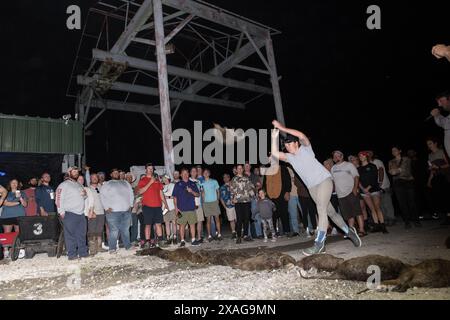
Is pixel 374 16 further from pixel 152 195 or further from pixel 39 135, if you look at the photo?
pixel 39 135

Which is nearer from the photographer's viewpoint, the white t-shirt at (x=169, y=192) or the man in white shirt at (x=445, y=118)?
the man in white shirt at (x=445, y=118)

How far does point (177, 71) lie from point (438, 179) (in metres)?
9.84

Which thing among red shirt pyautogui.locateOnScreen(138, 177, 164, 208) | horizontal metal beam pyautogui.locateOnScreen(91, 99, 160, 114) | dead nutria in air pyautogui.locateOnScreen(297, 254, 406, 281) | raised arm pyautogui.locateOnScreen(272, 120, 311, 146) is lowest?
dead nutria in air pyautogui.locateOnScreen(297, 254, 406, 281)

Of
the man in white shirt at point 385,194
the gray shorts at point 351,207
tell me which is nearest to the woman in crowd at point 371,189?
the gray shorts at point 351,207

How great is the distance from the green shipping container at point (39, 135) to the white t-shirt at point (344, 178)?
1213 centimetres

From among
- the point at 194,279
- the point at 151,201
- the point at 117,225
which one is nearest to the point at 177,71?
the point at 151,201

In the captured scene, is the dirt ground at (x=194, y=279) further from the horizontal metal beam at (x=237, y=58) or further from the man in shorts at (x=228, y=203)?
the horizontal metal beam at (x=237, y=58)

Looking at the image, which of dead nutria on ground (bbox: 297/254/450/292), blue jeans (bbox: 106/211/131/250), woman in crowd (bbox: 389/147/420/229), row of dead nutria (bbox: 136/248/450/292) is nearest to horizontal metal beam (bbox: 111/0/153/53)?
blue jeans (bbox: 106/211/131/250)

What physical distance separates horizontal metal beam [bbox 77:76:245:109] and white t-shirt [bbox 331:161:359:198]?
11262 millimetres

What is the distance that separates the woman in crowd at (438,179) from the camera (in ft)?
23.4

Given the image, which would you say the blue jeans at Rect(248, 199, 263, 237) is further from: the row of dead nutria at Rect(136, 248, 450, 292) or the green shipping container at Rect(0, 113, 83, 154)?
the green shipping container at Rect(0, 113, 83, 154)

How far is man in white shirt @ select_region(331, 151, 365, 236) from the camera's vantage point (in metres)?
6.39

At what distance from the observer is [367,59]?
12961 mm

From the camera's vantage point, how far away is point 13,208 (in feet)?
25.0
